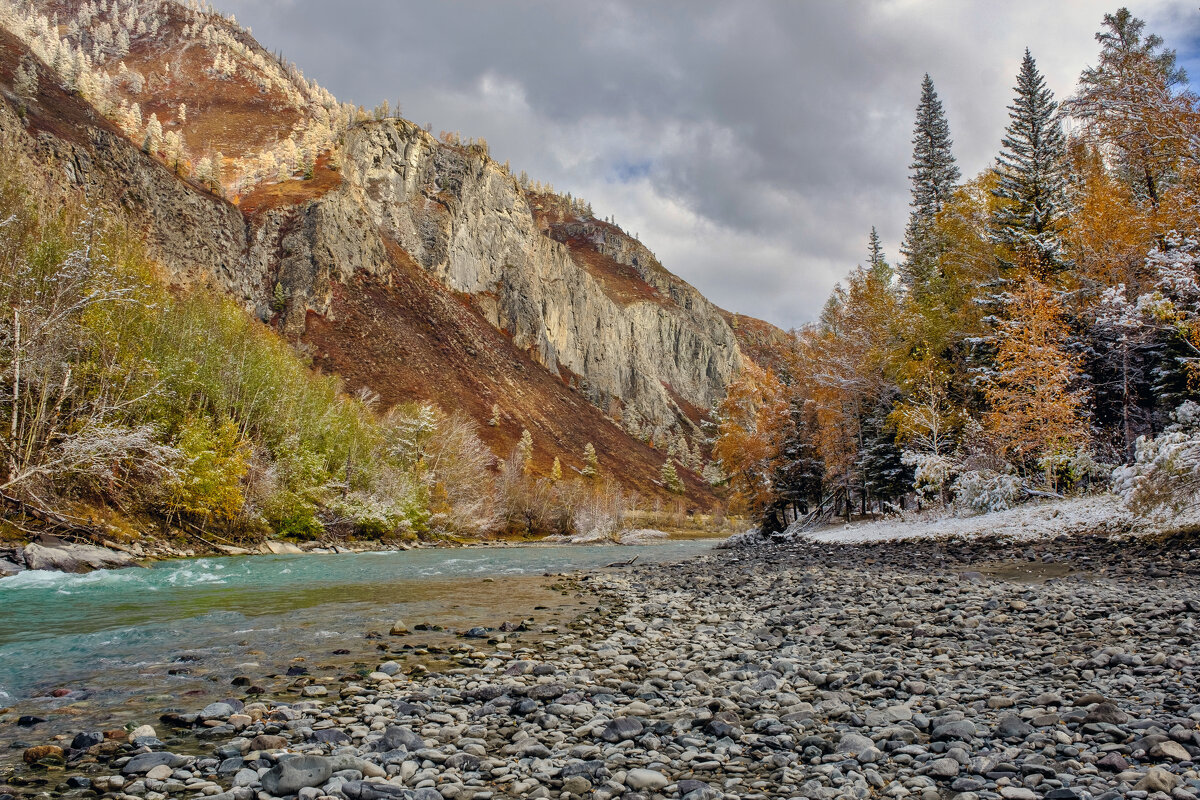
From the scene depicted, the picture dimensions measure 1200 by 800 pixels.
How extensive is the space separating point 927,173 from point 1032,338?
94.7ft

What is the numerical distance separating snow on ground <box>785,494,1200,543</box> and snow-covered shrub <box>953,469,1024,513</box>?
71 cm

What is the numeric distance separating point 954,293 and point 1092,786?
34.3m

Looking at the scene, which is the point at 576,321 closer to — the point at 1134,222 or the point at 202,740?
the point at 1134,222

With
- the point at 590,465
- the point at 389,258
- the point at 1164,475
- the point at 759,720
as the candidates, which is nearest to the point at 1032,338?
the point at 1164,475

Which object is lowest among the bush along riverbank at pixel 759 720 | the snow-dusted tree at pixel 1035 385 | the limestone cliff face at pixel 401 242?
the bush along riverbank at pixel 759 720

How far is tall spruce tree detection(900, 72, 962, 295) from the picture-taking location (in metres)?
43.2

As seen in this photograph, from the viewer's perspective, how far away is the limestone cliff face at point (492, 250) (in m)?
133

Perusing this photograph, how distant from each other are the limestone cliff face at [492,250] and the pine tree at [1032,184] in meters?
100

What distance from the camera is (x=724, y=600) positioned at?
42.6 ft

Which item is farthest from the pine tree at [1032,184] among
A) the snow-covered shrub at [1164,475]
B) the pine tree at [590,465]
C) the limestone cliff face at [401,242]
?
the pine tree at [590,465]

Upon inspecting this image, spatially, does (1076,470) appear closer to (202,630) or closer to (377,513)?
(202,630)

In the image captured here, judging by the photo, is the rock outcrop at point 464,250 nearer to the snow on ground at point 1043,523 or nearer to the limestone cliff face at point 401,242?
the limestone cliff face at point 401,242

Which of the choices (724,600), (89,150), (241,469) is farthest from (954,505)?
(89,150)

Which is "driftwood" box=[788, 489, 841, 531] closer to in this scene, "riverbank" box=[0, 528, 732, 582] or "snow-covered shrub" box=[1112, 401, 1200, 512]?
"snow-covered shrub" box=[1112, 401, 1200, 512]
